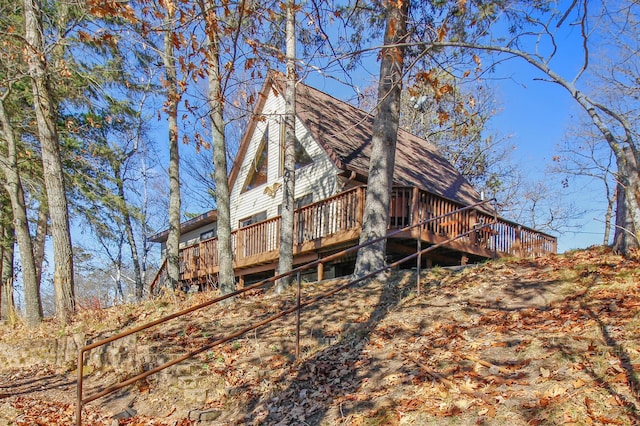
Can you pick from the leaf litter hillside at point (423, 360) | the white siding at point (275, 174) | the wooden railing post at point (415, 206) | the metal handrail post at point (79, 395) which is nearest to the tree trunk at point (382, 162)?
the leaf litter hillside at point (423, 360)

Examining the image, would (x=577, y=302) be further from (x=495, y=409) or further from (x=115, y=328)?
(x=115, y=328)

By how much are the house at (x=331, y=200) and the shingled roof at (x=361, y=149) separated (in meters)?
0.05

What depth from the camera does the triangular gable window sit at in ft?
58.8

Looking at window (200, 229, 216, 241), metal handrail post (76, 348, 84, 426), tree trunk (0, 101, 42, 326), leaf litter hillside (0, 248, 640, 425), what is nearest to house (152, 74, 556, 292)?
window (200, 229, 216, 241)

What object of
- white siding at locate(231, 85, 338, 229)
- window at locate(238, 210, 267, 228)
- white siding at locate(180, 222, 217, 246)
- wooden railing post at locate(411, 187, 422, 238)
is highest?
white siding at locate(231, 85, 338, 229)

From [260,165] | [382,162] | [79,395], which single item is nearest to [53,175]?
[382,162]

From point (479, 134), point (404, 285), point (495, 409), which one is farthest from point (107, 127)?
point (479, 134)

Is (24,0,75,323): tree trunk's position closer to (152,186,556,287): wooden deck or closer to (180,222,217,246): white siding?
(152,186,556,287): wooden deck

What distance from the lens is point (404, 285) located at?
7.82 m

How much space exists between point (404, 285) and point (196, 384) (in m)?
3.80

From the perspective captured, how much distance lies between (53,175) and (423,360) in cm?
898

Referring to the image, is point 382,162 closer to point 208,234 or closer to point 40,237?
point 208,234

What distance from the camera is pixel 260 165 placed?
18.2 metres

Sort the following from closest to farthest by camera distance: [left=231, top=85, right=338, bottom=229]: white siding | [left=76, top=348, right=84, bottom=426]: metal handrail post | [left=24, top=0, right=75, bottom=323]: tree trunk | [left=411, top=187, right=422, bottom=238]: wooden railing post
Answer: [left=76, top=348, right=84, bottom=426]: metal handrail post, [left=24, top=0, right=75, bottom=323]: tree trunk, [left=411, top=187, right=422, bottom=238]: wooden railing post, [left=231, top=85, right=338, bottom=229]: white siding
